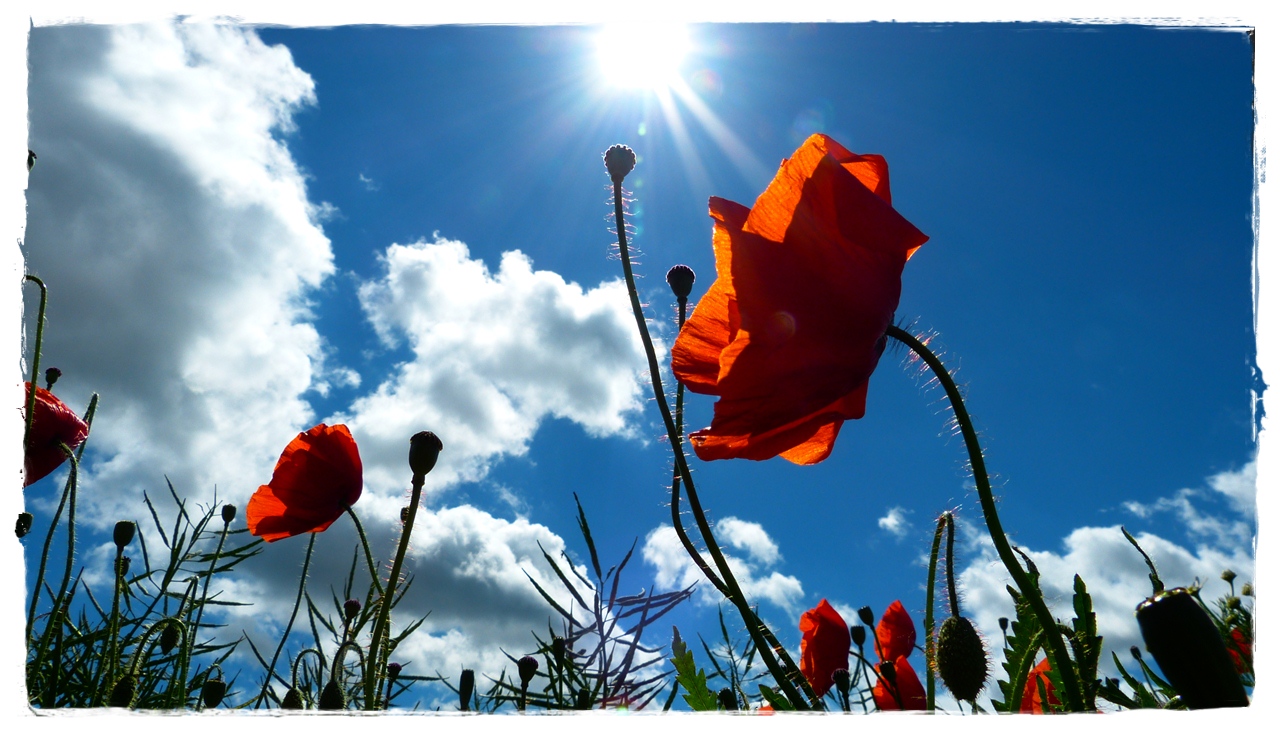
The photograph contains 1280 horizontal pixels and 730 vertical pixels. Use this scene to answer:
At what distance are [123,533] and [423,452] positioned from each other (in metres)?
1.08

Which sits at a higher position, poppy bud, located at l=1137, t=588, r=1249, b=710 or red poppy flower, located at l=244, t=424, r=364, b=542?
red poppy flower, located at l=244, t=424, r=364, b=542

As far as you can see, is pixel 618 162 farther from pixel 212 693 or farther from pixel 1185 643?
pixel 212 693

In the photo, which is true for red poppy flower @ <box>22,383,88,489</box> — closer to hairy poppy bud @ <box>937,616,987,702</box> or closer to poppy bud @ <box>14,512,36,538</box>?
poppy bud @ <box>14,512,36,538</box>

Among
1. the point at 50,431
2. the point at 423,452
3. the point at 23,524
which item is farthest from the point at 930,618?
the point at 50,431

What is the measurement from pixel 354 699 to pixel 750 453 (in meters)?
1.08

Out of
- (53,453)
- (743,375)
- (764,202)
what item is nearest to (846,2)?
(764,202)

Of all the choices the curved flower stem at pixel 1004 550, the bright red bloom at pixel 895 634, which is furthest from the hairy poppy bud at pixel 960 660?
the bright red bloom at pixel 895 634

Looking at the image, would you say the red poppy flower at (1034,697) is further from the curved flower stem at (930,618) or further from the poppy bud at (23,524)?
the poppy bud at (23,524)

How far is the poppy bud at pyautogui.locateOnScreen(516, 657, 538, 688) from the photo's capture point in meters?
1.21

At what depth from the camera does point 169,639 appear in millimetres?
1509

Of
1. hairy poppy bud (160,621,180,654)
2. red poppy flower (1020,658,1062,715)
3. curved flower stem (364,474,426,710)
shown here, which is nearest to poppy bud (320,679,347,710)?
curved flower stem (364,474,426,710)

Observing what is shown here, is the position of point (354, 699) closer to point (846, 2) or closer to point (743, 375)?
point (743, 375)

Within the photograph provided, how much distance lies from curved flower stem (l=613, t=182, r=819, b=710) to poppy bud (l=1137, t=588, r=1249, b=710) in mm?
375

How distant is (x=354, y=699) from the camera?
4.58 ft
